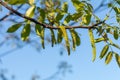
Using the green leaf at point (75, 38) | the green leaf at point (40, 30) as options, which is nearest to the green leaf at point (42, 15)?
the green leaf at point (40, 30)

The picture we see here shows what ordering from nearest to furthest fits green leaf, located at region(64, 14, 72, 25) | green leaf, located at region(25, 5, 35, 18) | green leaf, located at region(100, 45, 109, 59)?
green leaf, located at region(25, 5, 35, 18)
green leaf, located at region(64, 14, 72, 25)
green leaf, located at region(100, 45, 109, 59)

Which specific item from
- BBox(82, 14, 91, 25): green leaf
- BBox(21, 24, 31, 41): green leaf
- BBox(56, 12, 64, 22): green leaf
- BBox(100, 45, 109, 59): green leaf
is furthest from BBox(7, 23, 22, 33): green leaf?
BBox(100, 45, 109, 59): green leaf

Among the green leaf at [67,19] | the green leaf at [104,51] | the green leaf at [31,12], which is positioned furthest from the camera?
the green leaf at [104,51]

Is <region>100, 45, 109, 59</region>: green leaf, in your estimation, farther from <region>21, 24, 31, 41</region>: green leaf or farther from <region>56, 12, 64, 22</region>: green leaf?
<region>21, 24, 31, 41</region>: green leaf

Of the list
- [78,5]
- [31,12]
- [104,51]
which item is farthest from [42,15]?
[104,51]

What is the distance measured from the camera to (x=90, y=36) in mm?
1630

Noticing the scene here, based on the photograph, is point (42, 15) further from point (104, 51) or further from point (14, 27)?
point (104, 51)

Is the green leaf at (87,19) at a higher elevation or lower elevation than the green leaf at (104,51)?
higher

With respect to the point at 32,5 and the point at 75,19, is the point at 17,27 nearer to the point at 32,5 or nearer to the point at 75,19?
the point at 32,5

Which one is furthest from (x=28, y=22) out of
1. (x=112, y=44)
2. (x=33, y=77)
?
(x=33, y=77)

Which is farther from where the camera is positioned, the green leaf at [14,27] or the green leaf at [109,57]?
the green leaf at [109,57]

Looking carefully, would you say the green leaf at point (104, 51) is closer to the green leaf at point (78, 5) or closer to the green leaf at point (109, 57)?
the green leaf at point (109, 57)

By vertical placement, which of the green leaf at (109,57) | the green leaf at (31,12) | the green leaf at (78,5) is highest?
the green leaf at (78,5)

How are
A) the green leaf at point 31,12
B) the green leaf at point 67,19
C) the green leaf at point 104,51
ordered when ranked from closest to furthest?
the green leaf at point 31,12, the green leaf at point 67,19, the green leaf at point 104,51
